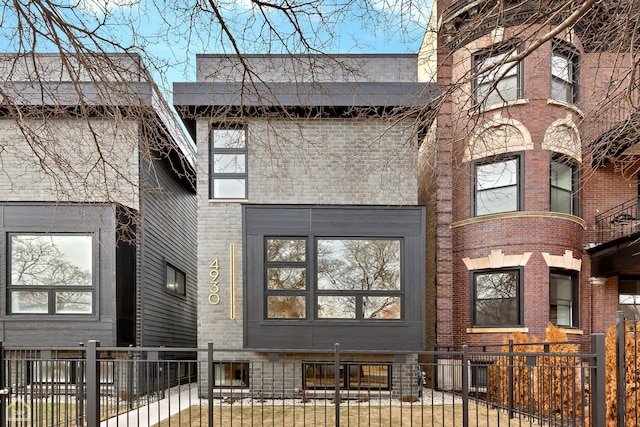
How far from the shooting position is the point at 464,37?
15.3ft

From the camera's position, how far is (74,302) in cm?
999

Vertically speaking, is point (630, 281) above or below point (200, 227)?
below

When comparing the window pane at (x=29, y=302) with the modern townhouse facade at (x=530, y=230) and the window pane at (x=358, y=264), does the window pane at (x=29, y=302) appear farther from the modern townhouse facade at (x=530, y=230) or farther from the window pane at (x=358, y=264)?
the modern townhouse facade at (x=530, y=230)

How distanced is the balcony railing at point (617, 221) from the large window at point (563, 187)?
131 cm

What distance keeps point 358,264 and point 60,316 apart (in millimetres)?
6861

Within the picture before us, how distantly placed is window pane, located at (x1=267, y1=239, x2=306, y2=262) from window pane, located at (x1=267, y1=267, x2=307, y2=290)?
0.25 meters

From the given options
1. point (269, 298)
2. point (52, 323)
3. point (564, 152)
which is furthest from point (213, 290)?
point (564, 152)

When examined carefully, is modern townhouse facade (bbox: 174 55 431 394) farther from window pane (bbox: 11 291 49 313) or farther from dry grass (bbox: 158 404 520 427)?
window pane (bbox: 11 291 49 313)

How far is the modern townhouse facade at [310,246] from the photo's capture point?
9.75 metres

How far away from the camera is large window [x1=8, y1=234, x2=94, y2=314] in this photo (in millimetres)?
9875

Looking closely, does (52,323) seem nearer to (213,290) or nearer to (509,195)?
(213,290)

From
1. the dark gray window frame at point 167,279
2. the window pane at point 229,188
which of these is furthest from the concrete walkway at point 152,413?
the window pane at point 229,188

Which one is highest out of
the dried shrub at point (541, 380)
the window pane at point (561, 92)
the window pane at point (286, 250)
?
the window pane at point (561, 92)

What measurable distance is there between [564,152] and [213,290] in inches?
358
